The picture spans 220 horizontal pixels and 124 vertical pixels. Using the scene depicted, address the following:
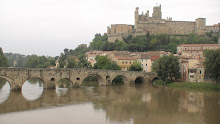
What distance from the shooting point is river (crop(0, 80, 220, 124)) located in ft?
74.2

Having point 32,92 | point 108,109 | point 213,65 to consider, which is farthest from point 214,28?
point 108,109

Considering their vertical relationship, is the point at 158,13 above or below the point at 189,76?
above

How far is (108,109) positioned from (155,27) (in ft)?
256

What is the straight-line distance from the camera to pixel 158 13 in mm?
106438

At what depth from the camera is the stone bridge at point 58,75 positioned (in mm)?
37844

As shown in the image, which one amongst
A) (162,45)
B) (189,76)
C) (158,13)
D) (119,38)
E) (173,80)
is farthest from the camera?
(158,13)

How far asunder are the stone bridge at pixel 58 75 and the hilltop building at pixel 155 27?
46.1 metres

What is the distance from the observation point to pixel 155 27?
331ft

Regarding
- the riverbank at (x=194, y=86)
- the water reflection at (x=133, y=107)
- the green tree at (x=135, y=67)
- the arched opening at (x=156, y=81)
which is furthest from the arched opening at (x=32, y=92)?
the riverbank at (x=194, y=86)

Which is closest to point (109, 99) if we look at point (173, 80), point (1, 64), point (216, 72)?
point (216, 72)

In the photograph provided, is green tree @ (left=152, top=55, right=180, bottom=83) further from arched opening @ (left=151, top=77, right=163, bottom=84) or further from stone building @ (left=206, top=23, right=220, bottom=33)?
stone building @ (left=206, top=23, right=220, bottom=33)

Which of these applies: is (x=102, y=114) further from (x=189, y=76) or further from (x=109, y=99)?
(x=189, y=76)

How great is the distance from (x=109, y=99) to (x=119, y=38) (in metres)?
66.0

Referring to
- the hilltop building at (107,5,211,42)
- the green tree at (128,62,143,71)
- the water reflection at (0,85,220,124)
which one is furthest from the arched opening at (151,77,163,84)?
the hilltop building at (107,5,211,42)
